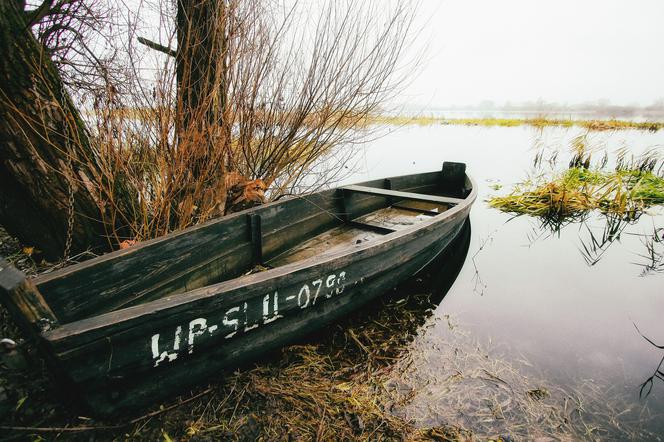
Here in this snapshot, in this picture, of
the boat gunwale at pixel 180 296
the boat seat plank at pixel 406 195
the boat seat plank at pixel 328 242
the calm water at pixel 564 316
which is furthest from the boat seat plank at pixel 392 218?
the boat gunwale at pixel 180 296

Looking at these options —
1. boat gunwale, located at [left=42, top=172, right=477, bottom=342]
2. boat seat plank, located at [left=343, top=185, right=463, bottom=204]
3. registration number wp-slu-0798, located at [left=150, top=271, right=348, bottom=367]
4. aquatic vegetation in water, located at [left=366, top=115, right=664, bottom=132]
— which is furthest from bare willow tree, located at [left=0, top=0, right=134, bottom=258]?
aquatic vegetation in water, located at [left=366, top=115, right=664, bottom=132]

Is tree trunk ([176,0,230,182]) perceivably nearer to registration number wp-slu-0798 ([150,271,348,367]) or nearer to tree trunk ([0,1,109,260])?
tree trunk ([0,1,109,260])

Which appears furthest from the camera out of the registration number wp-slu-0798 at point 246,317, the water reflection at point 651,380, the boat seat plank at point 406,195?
the boat seat plank at point 406,195

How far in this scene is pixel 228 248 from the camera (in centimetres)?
288

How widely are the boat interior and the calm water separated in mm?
1226

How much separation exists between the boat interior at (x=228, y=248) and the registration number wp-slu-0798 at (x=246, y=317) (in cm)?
66

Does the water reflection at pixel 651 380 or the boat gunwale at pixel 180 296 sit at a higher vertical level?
the boat gunwale at pixel 180 296

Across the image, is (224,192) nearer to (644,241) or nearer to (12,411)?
(12,411)

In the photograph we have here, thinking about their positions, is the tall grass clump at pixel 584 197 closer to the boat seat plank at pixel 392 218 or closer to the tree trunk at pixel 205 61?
the boat seat plank at pixel 392 218

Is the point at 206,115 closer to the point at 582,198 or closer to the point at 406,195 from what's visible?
the point at 406,195

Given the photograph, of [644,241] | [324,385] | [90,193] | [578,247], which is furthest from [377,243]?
[644,241]

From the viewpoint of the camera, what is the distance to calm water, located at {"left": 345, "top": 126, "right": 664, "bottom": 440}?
2334mm

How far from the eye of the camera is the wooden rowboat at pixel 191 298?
4.45ft

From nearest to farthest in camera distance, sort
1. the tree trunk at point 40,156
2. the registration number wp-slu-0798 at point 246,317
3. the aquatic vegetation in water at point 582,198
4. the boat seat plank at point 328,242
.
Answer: the registration number wp-slu-0798 at point 246,317 → the tree trunk at point 40,156 → the boat seat plank at point 328,242 → the aquatic vegetation in water at point 582,198
